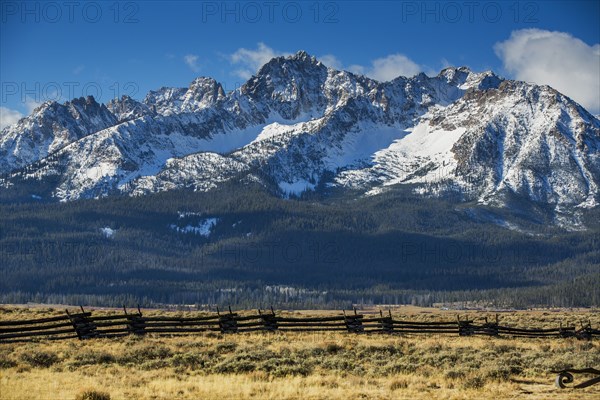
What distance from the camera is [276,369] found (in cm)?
3077

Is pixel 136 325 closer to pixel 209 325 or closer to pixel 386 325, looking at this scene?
pixel 209 325

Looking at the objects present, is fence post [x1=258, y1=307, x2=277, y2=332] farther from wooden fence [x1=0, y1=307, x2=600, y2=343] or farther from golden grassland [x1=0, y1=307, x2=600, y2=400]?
golden grassland [x1=0, y1=307, x2=600, y2=400]

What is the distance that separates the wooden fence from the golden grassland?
42.7 inches

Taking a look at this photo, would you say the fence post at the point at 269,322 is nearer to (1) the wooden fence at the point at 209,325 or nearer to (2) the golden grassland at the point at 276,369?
(1) the wooden fence at the point at 209,325

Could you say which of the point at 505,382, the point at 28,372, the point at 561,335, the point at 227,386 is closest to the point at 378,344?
the point at 505,382

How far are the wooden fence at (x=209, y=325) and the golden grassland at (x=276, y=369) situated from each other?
1085 mm

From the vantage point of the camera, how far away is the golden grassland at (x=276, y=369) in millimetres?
25922

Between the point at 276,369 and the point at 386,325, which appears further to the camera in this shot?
the point at 386,325

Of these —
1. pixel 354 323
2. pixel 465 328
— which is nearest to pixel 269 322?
pixel 354 323

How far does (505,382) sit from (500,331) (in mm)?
28312

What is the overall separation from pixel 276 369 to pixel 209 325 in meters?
19.4

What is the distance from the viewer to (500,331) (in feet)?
183

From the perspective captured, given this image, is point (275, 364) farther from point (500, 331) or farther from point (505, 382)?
point (500, 331)

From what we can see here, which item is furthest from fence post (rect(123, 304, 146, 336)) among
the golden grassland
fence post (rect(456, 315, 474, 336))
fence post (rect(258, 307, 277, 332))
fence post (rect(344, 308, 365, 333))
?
fence post (rect(456, 315, 474, 336))
